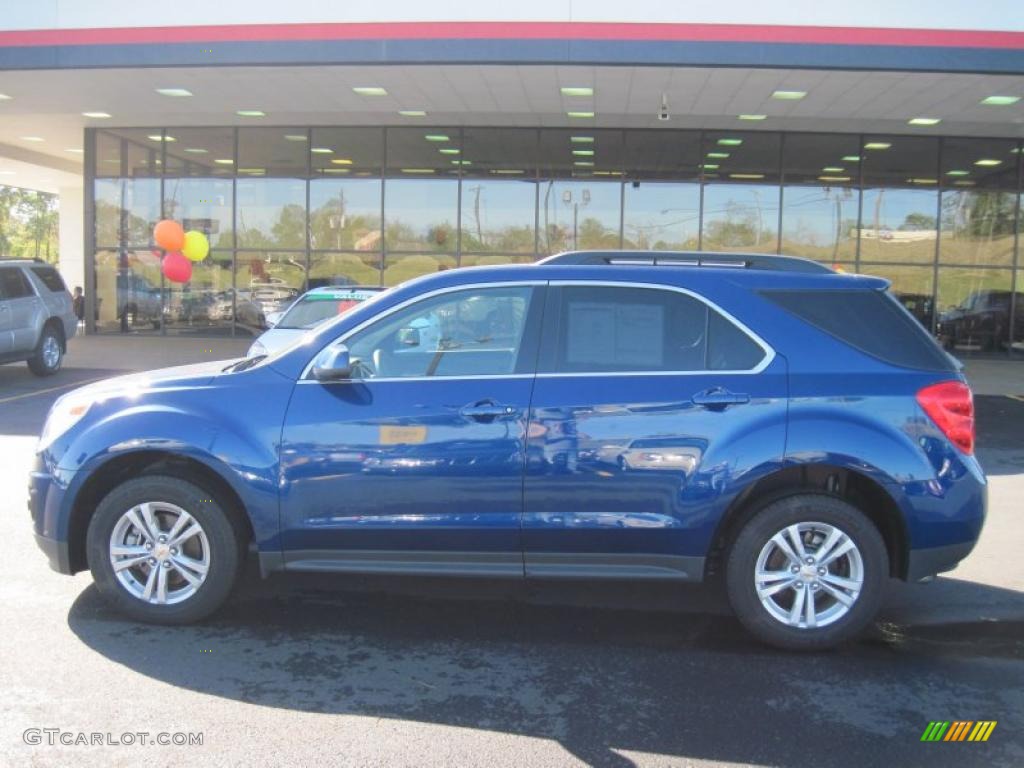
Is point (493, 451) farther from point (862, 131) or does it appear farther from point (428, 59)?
point (862, 131)

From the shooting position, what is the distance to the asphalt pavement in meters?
3.48

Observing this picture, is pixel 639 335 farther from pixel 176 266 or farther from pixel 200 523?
pixel 176 266

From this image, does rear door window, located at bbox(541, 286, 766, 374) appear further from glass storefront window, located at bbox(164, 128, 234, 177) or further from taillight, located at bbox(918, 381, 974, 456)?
glass storefront window, located at bbox(164, 128, 234, 177)

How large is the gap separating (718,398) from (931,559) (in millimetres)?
1278

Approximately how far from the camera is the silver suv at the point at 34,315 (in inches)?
552

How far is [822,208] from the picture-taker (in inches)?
819

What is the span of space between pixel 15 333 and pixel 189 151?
923 cm

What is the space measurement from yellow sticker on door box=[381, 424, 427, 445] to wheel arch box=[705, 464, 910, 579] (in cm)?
148

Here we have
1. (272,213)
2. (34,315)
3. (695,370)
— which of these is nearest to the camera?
(695,370)

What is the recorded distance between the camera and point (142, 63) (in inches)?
556

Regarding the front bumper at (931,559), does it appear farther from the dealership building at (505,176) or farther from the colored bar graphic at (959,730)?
the dealership building at (505,176)

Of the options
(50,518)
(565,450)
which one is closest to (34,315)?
(50,518)

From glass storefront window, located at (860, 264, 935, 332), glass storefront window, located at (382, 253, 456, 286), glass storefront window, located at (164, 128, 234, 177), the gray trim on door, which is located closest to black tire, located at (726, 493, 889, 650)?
the gray trim on door

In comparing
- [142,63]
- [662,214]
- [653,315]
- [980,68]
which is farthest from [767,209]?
[653,315]
